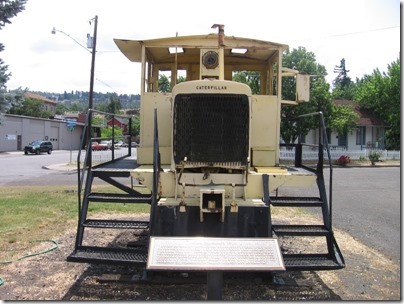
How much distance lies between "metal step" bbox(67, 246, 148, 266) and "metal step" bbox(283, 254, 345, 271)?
1517 millimetres

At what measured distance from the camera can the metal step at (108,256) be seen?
4.33 meters

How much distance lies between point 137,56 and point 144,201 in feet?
8.53

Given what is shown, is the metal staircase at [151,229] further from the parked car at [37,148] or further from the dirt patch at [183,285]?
the parked car at [37,148]

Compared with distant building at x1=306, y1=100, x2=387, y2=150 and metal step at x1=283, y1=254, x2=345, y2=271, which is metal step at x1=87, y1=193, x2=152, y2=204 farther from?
distant building at x1=306, y1=100, x2=387, y2=150

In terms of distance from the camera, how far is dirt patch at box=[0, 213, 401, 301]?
Result: 4566mm

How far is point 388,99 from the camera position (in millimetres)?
37594

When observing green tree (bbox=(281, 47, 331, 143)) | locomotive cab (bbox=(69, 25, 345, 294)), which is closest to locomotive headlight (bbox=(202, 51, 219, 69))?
locomotive cab (bbox=(69, 25, 345, 294))

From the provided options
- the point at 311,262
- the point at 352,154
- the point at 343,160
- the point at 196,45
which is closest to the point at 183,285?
the point at 311,262

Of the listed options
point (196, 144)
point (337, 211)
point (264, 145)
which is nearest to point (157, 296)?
point (196, 144)

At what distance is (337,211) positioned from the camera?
10281 mm

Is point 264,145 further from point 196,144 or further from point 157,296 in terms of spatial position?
point 157,296

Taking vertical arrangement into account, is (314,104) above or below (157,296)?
above

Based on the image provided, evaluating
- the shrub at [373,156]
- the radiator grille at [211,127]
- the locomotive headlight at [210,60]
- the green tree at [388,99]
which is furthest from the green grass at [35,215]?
the green tree at [388,99]

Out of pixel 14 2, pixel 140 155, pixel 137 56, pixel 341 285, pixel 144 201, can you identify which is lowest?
pixel 341 285
